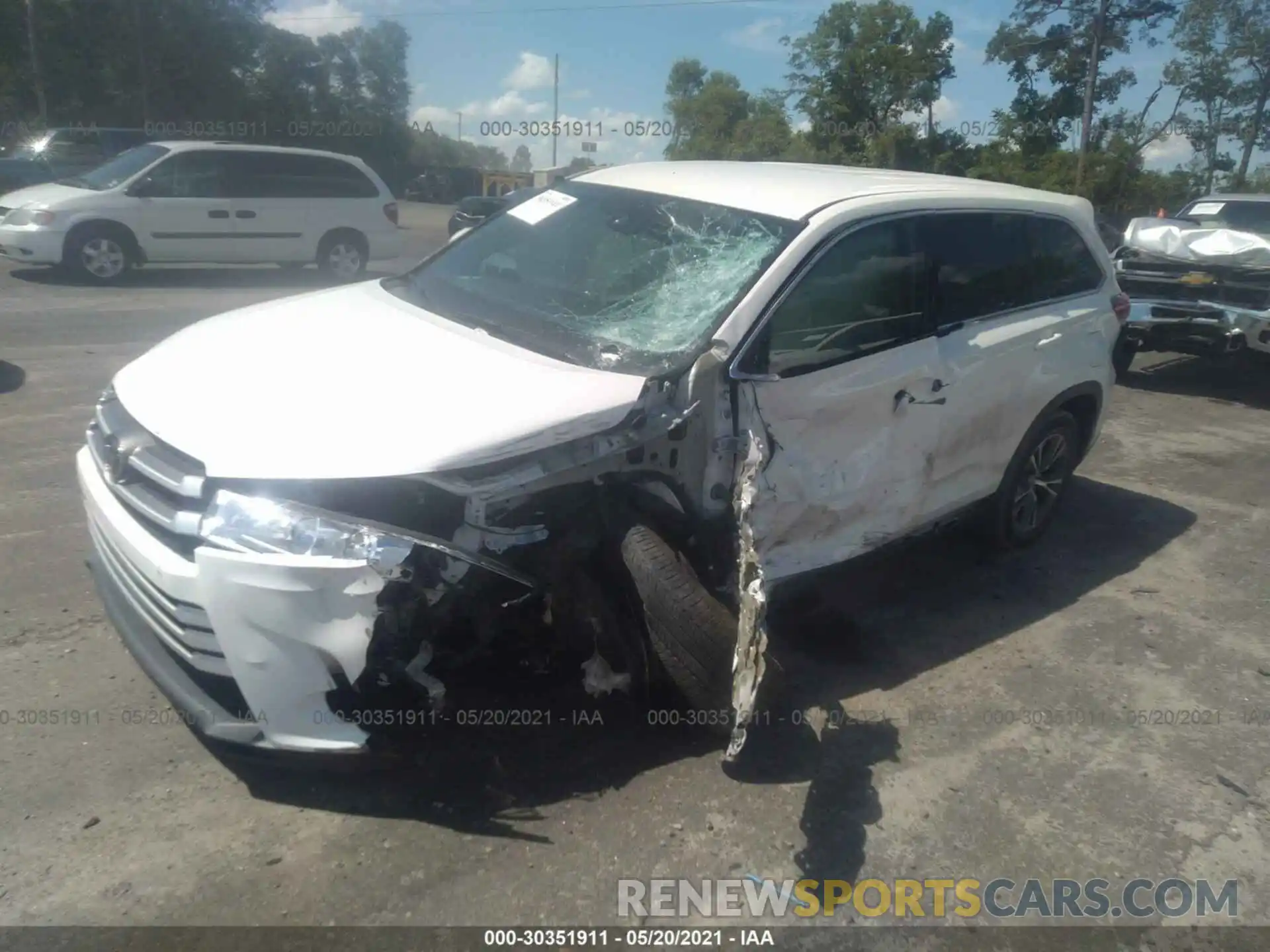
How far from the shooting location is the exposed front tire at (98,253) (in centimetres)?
1136

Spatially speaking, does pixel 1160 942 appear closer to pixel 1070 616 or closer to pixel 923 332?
pixel 1070 616

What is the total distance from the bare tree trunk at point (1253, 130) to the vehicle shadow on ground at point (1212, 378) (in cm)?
3010

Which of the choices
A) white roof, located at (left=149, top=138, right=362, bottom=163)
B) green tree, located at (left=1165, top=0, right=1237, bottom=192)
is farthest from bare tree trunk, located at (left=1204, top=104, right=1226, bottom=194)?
white roof, located at (left=149, top=138, right=362, bottom=163)

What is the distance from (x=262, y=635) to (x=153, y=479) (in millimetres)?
660

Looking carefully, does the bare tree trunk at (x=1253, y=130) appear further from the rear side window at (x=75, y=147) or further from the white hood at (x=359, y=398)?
the white hood at (x=359, y=398)

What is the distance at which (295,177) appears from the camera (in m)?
12.8

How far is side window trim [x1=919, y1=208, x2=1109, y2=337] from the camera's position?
13.6 ft

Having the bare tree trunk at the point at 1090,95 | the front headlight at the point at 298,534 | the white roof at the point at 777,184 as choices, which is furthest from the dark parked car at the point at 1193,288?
the bare tree trunk at the point at 1090,95

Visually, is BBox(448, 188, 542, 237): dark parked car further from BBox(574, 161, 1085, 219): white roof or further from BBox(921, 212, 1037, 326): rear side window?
BBox(921, 212, 1037, 326): rear side window

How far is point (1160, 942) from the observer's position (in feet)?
8.98

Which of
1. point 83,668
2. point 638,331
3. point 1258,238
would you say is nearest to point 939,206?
point 638,331

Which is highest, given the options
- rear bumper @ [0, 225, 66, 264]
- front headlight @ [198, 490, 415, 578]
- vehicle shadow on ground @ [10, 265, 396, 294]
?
front headlight @ [198, 490, 415, 578]

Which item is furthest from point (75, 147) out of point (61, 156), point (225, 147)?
point (225, 147)

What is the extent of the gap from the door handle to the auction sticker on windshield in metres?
1.62
